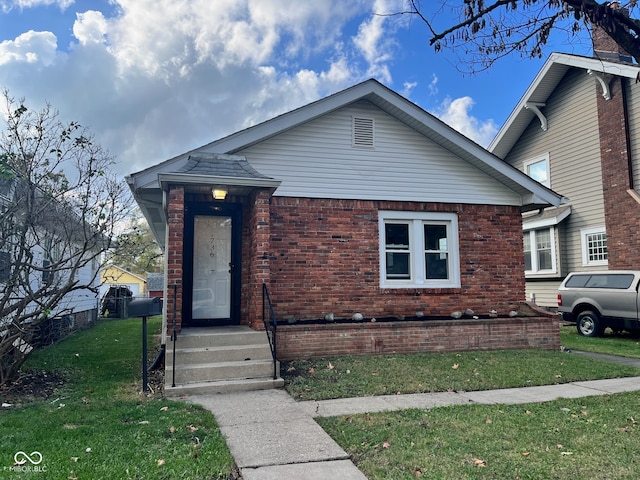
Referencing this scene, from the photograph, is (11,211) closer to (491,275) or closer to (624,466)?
(624,466)

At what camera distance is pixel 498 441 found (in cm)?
412

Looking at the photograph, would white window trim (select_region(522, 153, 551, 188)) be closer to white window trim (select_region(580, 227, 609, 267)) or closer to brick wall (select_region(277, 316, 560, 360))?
white window trim (select_region(580, 227, 609, 267))

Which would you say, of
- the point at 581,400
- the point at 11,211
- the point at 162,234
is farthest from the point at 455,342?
the point at 162,234

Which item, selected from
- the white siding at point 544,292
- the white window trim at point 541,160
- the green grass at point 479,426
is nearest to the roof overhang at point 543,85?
the white window trim at point 541,160

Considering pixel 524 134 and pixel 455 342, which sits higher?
pixel 524 134

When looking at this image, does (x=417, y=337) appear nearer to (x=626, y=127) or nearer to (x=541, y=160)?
(x=626, y=127)

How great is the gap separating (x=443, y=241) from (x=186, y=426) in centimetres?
710

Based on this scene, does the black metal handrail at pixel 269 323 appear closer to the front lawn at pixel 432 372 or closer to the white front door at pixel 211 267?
the front lawn at pixel 432 372

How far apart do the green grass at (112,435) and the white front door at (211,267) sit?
2.04 meters

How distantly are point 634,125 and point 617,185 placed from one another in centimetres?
180

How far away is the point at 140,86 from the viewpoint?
1914 centimetres

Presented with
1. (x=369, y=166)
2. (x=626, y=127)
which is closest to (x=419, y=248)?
(x=369, y=166)

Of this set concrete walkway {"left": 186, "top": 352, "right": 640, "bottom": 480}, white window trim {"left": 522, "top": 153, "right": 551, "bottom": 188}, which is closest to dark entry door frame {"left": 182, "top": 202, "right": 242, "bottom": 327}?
concrete walkway {"left": 186, "top": 352, "right": 640, "bottom": 480}

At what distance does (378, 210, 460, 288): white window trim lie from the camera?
31.1 ft
